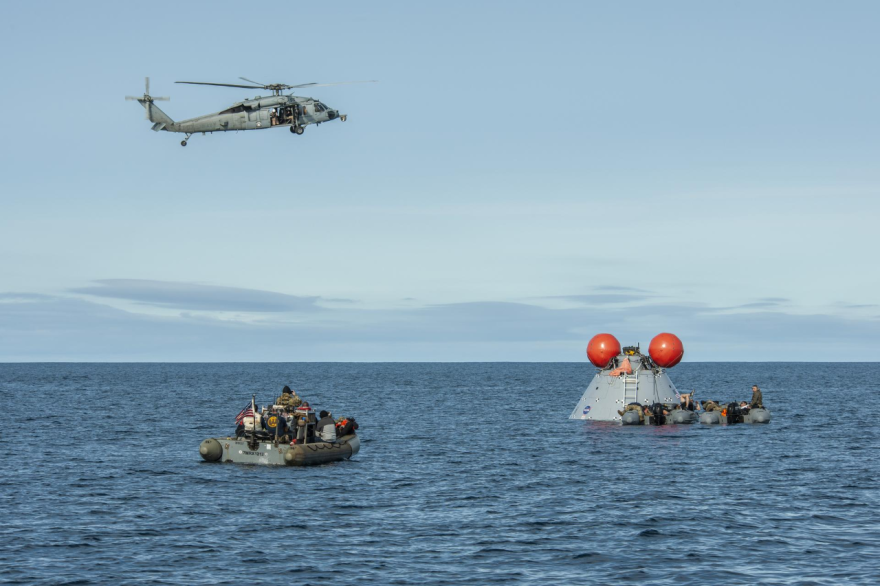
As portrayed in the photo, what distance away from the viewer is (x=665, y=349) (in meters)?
59.7

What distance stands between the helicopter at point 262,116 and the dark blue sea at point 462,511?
18.7 metres

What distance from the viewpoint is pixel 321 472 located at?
1633 inches

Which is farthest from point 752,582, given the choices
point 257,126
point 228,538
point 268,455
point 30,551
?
point 257,126

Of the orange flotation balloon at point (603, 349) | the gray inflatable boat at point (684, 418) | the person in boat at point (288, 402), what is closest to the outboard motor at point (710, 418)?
the gray inflatable boat at point (684, 418)

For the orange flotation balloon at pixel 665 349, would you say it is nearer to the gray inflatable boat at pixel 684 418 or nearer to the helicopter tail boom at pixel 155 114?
the gray inflatable boat at pixel 684 418

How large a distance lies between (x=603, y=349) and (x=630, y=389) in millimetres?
3273

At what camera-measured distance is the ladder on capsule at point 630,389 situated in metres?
59.8

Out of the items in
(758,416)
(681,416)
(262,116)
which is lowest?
(758,416)

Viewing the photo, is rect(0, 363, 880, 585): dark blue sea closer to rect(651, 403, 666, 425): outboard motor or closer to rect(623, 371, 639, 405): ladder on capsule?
rect(651, 403, 666, 425): outboard motor

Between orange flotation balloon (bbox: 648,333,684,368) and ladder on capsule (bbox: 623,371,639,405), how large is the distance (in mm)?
2006

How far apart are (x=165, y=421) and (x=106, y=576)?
52.4 m

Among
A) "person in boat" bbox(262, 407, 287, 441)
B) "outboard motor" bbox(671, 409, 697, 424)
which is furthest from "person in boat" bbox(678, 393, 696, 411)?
"person in boat" bbox(262, 407, 287, 441)

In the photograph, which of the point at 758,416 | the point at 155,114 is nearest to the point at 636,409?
the point at 758,416

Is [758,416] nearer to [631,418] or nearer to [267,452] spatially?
[631,418]
